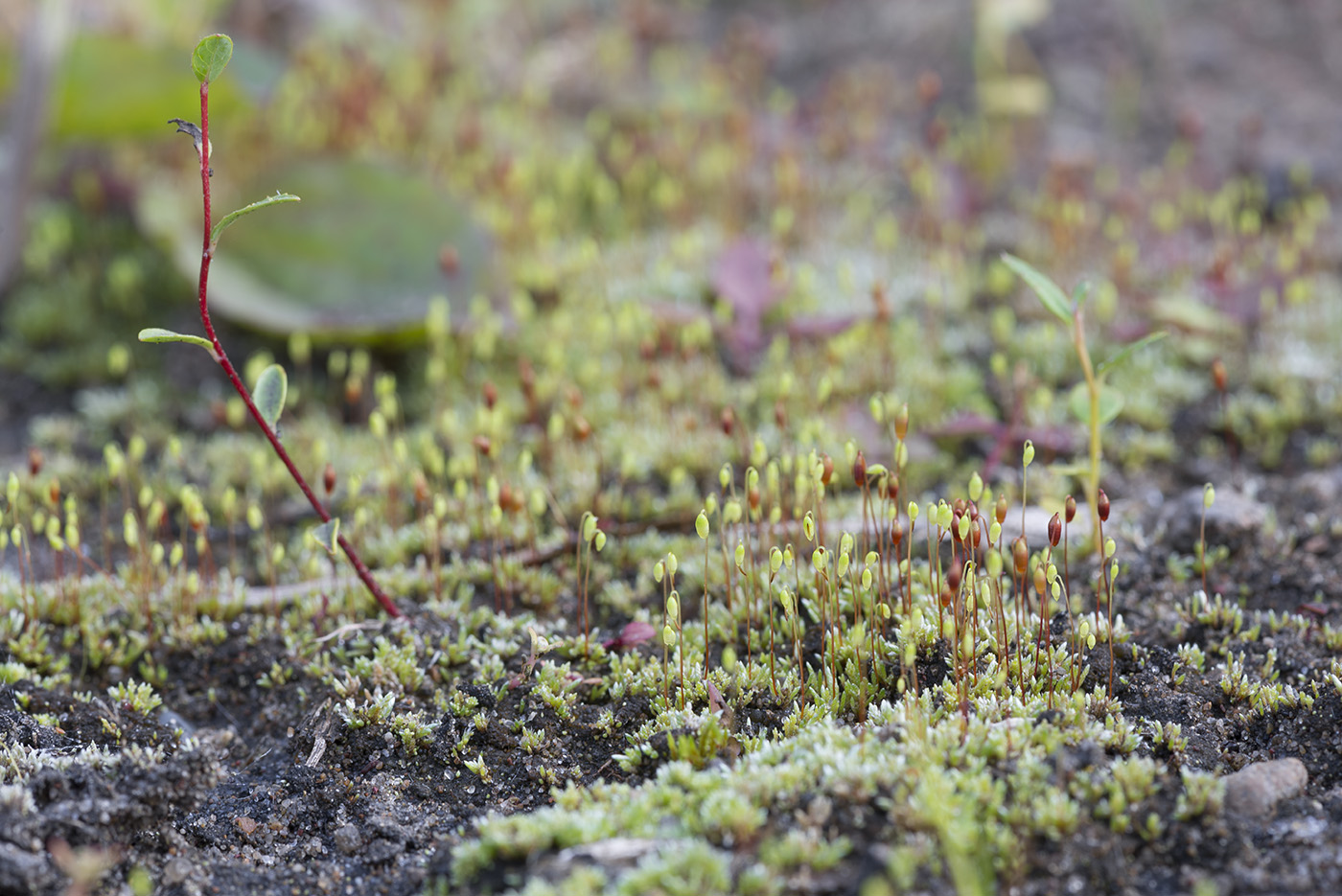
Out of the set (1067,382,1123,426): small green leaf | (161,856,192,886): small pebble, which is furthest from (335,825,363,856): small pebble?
(1067,382,1123,426): small green leaf

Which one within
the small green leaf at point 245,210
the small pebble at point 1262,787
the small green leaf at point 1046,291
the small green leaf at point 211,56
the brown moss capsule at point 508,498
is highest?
the small green leaf at point 211,56

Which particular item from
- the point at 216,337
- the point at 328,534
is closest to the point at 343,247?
the point at 216,337

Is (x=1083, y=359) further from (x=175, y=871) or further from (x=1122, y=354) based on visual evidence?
(x=175, y=871)

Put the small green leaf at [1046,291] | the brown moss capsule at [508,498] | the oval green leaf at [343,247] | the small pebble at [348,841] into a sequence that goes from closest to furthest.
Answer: the small pebble at [348,841], the small green leaf at [1046,291], the brown moss capsule at [508,498], the oval green leaf at [343,247]

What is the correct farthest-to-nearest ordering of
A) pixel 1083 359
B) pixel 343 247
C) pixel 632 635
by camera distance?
pixel 343 247, pixel 632 635, pixel 1083 359

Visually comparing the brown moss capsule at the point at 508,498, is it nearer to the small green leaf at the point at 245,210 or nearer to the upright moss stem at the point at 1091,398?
the small green leaf at the point at 245,210

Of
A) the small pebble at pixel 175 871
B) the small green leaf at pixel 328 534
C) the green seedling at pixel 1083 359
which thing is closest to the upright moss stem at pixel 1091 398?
the green seedling at pixel 1083 359

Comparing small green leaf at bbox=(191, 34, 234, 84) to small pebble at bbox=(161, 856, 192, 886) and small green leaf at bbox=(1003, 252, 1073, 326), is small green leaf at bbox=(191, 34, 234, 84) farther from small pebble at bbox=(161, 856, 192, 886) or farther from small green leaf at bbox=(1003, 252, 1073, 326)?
small green leaf at bbox=(1003, 252, 1073, 326)
